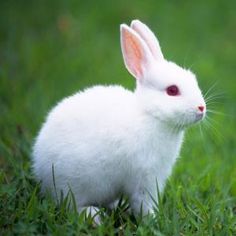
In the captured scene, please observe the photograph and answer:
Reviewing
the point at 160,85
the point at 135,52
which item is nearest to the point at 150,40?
the point at 135,52

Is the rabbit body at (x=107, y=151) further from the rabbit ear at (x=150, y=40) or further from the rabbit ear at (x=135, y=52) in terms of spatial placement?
the rabbit ear at (x=150, y=40)

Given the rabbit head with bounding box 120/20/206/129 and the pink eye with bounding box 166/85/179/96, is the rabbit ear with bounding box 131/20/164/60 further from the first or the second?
the pink eye with bounding box 166/85/179/96

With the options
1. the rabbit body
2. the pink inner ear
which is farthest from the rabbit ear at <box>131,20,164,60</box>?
the rabbit body

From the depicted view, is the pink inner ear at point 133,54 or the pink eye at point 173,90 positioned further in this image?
the pink inner ear at point 133,54

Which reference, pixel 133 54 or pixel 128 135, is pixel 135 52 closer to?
pixel 133 54

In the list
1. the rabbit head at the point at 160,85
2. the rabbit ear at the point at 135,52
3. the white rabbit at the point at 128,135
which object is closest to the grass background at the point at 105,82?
the white rabbit at the point at 128,135

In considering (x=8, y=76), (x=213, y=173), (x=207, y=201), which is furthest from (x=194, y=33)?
(x=207, y=201)

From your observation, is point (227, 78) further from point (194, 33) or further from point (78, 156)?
point (78, 156)
